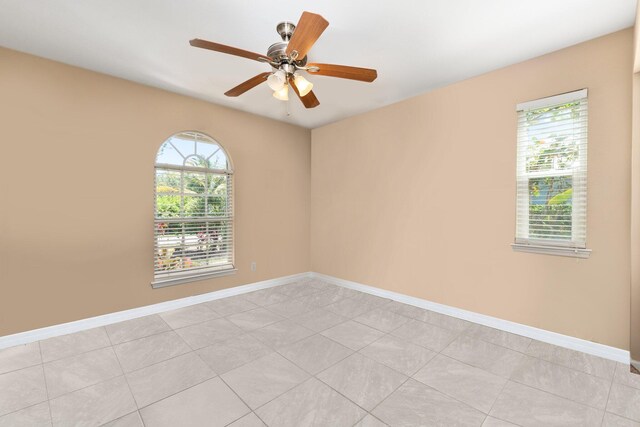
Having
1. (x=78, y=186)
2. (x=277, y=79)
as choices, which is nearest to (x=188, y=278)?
(x=78, y=186)

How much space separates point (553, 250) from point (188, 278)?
394cm

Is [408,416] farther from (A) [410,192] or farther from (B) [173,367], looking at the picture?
(A) [410,192]

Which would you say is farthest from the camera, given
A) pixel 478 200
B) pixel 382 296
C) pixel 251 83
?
pixel 382 296

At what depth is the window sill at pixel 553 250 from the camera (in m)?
2.40

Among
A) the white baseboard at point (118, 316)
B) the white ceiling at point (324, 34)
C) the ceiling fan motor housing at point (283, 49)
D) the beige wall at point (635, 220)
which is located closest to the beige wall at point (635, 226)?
the beige wall at point (635, 220)

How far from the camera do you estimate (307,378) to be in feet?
6.79

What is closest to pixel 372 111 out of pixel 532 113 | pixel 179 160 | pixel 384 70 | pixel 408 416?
pixel 384 70

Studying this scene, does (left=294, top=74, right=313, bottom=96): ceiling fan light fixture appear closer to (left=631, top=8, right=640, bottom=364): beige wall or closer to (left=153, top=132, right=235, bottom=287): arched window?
(left=153, top=132, right=235, bottom=287): arched window

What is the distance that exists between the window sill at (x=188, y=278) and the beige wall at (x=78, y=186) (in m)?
0.08

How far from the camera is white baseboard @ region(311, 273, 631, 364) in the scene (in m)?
2.31

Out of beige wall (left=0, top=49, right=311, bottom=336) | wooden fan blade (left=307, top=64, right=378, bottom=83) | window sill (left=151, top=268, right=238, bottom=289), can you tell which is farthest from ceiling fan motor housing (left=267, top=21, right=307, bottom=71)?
window sill (left=151, top=268, right=238, bottom=289)

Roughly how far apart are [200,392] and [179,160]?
268 cm

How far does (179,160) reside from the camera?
3.56m

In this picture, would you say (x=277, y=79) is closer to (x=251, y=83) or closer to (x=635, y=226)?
(x=251, y=83)
